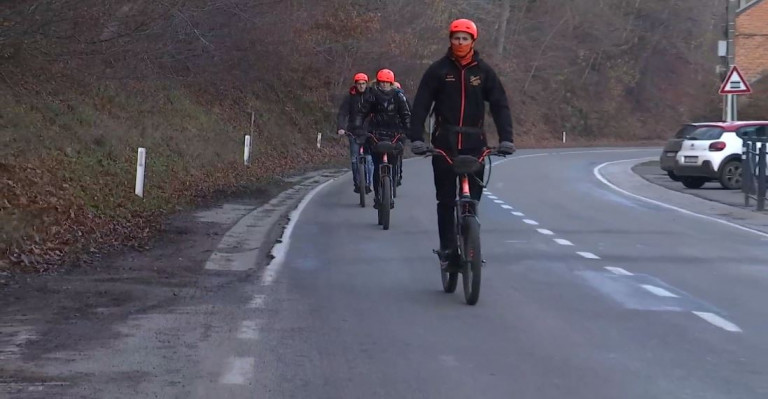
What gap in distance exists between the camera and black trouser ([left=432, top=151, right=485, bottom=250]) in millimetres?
9445

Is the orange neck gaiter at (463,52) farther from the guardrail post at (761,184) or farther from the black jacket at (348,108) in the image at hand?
the guardrail post at (761,184)

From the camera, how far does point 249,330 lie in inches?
326

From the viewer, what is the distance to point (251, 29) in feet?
86.9

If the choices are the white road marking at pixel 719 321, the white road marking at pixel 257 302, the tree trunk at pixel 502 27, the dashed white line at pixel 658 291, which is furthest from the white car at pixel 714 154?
the tree trunk at pixel 502 27

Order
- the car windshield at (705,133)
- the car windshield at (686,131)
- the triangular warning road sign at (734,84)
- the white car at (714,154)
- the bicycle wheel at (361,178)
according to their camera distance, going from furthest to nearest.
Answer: the triangular warning road sign at (734,84), the car windshield at (686,131), the car windshield at (705,133), the white car at (714,154), the bicycle wheel at (361,178)

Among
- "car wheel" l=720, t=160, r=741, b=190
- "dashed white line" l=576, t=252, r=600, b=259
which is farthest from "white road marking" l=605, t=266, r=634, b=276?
"car wheel" l=720, t=160, r=741, b=190

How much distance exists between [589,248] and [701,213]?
21.7 ft

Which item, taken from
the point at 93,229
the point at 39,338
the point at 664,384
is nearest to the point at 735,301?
the point at 664,384

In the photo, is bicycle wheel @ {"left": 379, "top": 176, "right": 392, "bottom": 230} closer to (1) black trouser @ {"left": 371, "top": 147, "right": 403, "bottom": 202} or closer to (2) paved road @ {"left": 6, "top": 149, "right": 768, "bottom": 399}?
(2) paved road @ {"left": 6, "top": 149, "right": 768, "bottom": 399}

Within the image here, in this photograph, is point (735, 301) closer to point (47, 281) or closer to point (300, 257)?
point (300, 257)

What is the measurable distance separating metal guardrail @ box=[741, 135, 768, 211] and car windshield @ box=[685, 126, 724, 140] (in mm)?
4508

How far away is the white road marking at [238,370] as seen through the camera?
22.2 feet

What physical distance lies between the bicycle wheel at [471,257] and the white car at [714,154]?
17.5 meters

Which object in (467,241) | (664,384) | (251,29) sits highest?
(251,29)
